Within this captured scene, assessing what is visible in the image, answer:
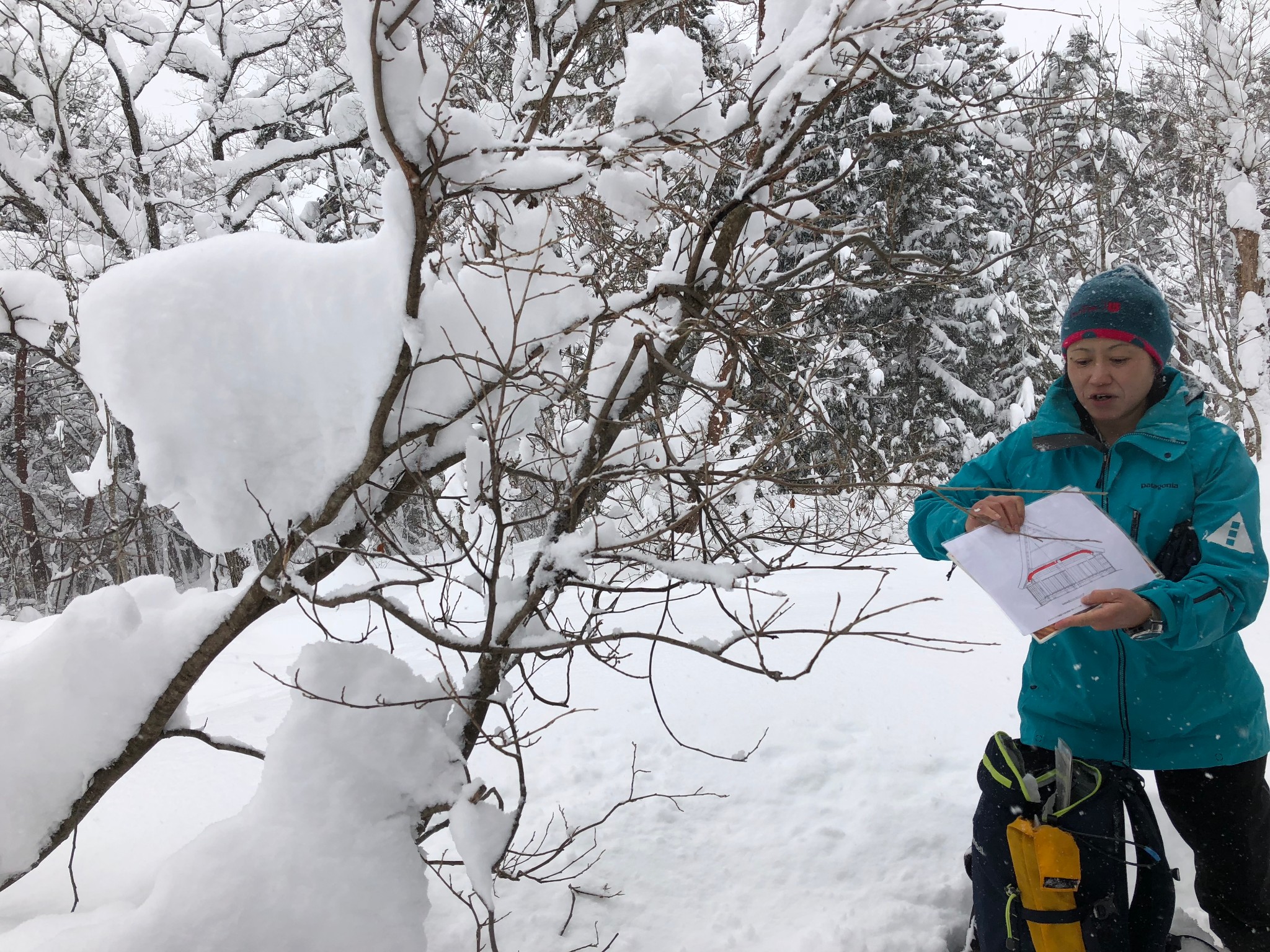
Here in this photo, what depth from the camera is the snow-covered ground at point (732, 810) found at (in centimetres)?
218

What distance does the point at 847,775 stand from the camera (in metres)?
2.95

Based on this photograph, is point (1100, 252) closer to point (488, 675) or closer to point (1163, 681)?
point (1163, 681)

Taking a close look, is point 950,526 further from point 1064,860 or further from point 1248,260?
point 1248,260

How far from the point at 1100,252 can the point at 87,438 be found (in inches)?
737

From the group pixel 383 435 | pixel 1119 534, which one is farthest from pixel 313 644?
pixel 1119 534

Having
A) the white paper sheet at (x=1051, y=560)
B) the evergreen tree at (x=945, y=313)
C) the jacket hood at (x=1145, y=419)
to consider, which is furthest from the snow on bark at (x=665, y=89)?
the evergreen tree at (x=945, y=313)

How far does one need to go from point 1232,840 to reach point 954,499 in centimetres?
97

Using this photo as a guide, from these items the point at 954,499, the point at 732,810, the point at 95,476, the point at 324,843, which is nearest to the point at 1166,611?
the point at 954,499

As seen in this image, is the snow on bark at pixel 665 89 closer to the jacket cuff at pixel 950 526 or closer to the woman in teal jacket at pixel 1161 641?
the woman in teal jacket at pixel 1161 641

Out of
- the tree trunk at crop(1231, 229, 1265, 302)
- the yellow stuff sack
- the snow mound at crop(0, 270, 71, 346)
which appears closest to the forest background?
the yellow stuff sack

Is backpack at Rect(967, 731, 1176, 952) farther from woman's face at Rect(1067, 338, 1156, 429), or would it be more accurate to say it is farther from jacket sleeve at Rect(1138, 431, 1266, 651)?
woman's face at Rect(1067, 338, 1156, 429)

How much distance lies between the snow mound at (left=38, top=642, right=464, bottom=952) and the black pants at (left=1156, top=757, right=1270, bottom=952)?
1.79m

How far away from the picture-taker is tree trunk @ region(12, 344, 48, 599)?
20.4ft

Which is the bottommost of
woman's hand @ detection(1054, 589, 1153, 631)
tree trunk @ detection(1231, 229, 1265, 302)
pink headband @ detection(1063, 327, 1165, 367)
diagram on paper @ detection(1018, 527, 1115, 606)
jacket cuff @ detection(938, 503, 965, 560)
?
woman's hand @ detection(1054, 589, 1153, 631)
